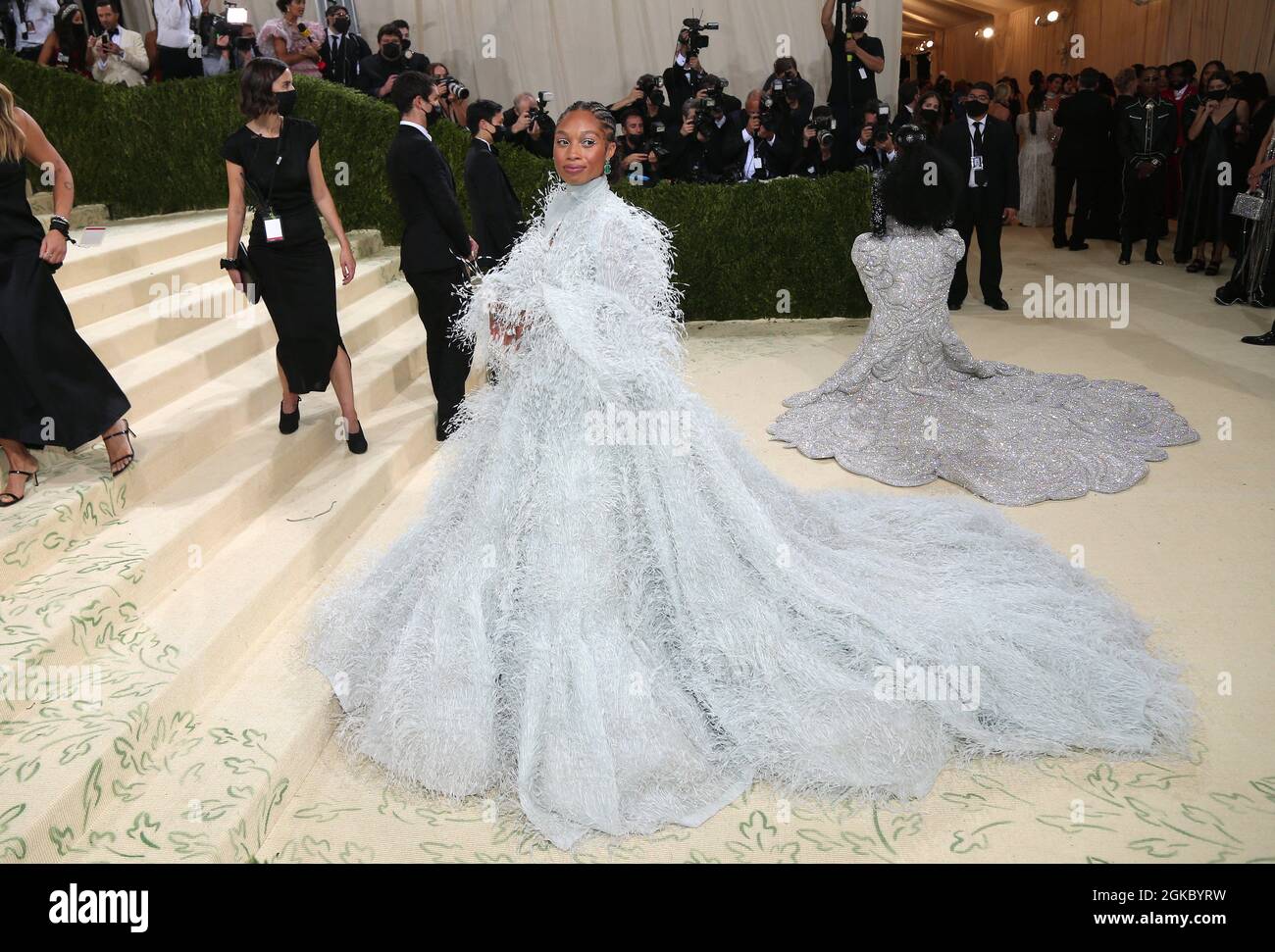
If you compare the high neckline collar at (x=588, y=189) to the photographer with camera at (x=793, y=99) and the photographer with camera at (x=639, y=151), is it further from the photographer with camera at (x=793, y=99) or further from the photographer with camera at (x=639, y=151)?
the photographer with camera at (x=793, y=99)

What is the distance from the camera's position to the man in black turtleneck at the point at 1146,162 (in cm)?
871

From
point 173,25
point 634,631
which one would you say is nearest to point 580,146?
point 634,631

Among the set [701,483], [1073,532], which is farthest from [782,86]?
[701,483]

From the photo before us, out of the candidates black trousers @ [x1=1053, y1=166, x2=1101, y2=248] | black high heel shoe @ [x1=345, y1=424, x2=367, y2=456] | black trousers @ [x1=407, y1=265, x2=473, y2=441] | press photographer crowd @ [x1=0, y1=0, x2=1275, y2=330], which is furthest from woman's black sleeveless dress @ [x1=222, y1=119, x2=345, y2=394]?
black trousers @ [x1=1053, y1=166, x2=1101, y2=248]

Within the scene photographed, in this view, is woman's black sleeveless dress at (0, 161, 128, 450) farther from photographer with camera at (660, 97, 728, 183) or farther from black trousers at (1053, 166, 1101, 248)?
black trousers at (1053, 166, 1101, 248)

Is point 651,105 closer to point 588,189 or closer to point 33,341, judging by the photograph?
point 588,189

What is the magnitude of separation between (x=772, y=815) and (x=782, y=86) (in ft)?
23.4

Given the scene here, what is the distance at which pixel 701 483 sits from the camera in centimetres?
273

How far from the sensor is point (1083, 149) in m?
9.40

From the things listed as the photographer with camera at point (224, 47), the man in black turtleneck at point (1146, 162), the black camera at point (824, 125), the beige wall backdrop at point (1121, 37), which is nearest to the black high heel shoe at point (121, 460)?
the photographer with camera at point (224, 47)

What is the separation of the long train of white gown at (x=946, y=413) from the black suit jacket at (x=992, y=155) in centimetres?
263

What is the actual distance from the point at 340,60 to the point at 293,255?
16.3 ft

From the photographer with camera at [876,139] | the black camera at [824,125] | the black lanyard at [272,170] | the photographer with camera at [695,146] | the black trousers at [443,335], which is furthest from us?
the photographer with camera at [695,146]

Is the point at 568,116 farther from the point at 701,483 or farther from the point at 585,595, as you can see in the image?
the point at 585,595
